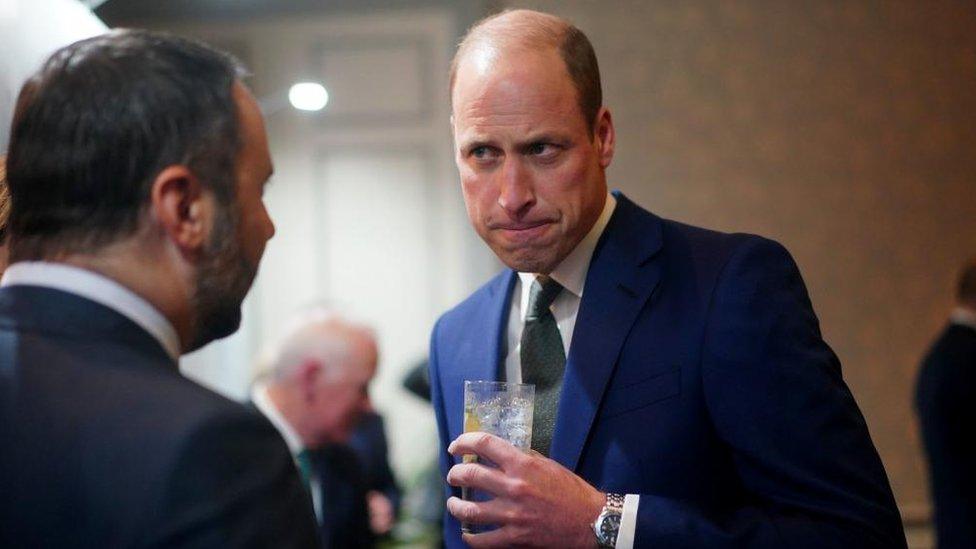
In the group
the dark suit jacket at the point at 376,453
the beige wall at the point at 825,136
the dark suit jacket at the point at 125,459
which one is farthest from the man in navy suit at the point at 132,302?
the beige wall at the point at 825,136

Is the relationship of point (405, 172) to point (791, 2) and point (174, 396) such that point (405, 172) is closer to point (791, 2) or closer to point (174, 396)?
point (791, 2)

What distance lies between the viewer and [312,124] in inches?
242

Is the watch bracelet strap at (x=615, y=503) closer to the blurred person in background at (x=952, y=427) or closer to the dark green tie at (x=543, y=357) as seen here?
the dark green tie at (x=543, y=357)

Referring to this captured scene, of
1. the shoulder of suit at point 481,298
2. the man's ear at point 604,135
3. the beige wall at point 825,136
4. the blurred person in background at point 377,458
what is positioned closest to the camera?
the man's ear at point 604,135

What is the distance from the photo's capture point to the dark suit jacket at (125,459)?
102 centimetres

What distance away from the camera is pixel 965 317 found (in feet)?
15.1

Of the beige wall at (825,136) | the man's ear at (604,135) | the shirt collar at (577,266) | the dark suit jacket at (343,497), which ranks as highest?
the beige wall at (825,136)

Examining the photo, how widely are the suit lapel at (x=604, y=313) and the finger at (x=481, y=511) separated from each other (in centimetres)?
17

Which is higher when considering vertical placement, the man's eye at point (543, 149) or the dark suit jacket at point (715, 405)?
the man's eye at point (543, 149)

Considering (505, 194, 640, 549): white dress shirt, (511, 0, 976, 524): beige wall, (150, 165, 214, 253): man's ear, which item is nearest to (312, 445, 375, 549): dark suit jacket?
(505, 194, 640, 549): white dress shirt

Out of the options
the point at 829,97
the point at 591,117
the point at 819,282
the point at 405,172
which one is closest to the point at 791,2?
the point at 829,97

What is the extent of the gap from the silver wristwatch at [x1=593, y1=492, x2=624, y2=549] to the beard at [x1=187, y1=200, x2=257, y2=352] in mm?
613

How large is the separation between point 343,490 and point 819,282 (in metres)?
2.95

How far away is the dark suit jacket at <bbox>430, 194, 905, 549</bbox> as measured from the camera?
1652 millimetres
